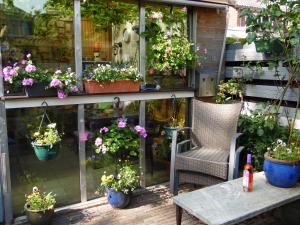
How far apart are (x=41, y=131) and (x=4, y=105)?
1.37ft

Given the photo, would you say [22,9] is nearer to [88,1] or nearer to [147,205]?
[88,1]

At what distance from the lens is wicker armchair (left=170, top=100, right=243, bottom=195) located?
3004 millimetres

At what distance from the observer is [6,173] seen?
2.83 metres

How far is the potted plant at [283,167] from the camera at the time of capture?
255 cm

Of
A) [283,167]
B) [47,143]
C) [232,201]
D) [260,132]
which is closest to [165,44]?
[260,132]

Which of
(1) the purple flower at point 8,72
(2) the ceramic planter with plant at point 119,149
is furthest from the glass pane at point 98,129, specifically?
(1) the purple flower at point 8,72

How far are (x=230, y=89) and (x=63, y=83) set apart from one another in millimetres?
2031

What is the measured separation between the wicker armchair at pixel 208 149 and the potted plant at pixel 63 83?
1183 millimetres

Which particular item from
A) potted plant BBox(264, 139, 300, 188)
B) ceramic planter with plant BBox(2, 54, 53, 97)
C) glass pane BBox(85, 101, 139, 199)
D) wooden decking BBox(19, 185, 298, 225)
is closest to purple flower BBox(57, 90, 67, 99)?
ceramic planter with plant BBox(2, 54, 53, 97)

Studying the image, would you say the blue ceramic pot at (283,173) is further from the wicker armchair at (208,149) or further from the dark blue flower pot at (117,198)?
the dark blue flower pot at (117,198)

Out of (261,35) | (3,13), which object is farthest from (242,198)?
(3,13)

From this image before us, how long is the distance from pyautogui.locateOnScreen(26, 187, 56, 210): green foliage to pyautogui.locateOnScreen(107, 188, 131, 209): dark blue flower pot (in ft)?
1.85

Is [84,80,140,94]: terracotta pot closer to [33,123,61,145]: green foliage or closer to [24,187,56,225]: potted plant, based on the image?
[33,123,61,145]: green foliage

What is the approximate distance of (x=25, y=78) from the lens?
2756 millimetres
